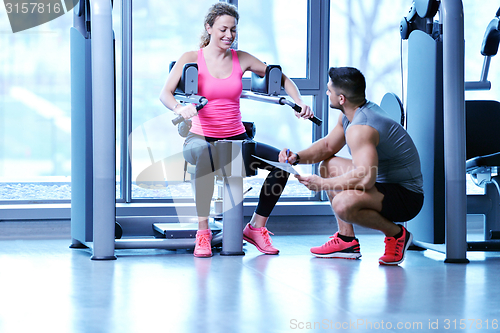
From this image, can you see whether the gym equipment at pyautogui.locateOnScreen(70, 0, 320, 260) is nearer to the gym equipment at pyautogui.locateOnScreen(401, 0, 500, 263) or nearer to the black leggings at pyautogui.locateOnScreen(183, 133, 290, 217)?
the black leggings at pyautogui.locateOnScreen(183, 133, 290, 217)

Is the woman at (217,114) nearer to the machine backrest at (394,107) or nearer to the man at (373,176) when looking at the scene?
the man at (373,176)

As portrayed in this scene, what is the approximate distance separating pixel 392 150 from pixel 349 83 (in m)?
0.38

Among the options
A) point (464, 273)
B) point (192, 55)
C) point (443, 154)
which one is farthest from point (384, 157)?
point (192, 55)

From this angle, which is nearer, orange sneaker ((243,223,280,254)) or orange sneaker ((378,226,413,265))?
orange sneaker ((378,226,413,265))

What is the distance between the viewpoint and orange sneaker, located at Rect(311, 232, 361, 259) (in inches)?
104

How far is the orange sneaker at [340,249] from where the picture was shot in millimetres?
2652

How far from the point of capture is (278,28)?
379 centimetres

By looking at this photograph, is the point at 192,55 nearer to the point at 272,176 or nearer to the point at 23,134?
the point at 272,176

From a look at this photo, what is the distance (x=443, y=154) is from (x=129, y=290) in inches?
69.9

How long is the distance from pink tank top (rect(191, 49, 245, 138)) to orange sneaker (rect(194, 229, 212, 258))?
0.52 m

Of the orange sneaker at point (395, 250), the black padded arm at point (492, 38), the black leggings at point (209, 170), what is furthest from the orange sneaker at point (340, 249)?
the black padded arm at point (492, 38)

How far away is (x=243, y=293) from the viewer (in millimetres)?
1880

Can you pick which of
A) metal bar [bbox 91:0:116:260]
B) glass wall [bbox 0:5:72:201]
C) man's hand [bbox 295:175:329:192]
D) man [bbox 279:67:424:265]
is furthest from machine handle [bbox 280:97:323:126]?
glass wall [bbox 0:5:72:201]

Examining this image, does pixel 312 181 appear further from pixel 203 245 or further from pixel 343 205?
pixel 203 245
